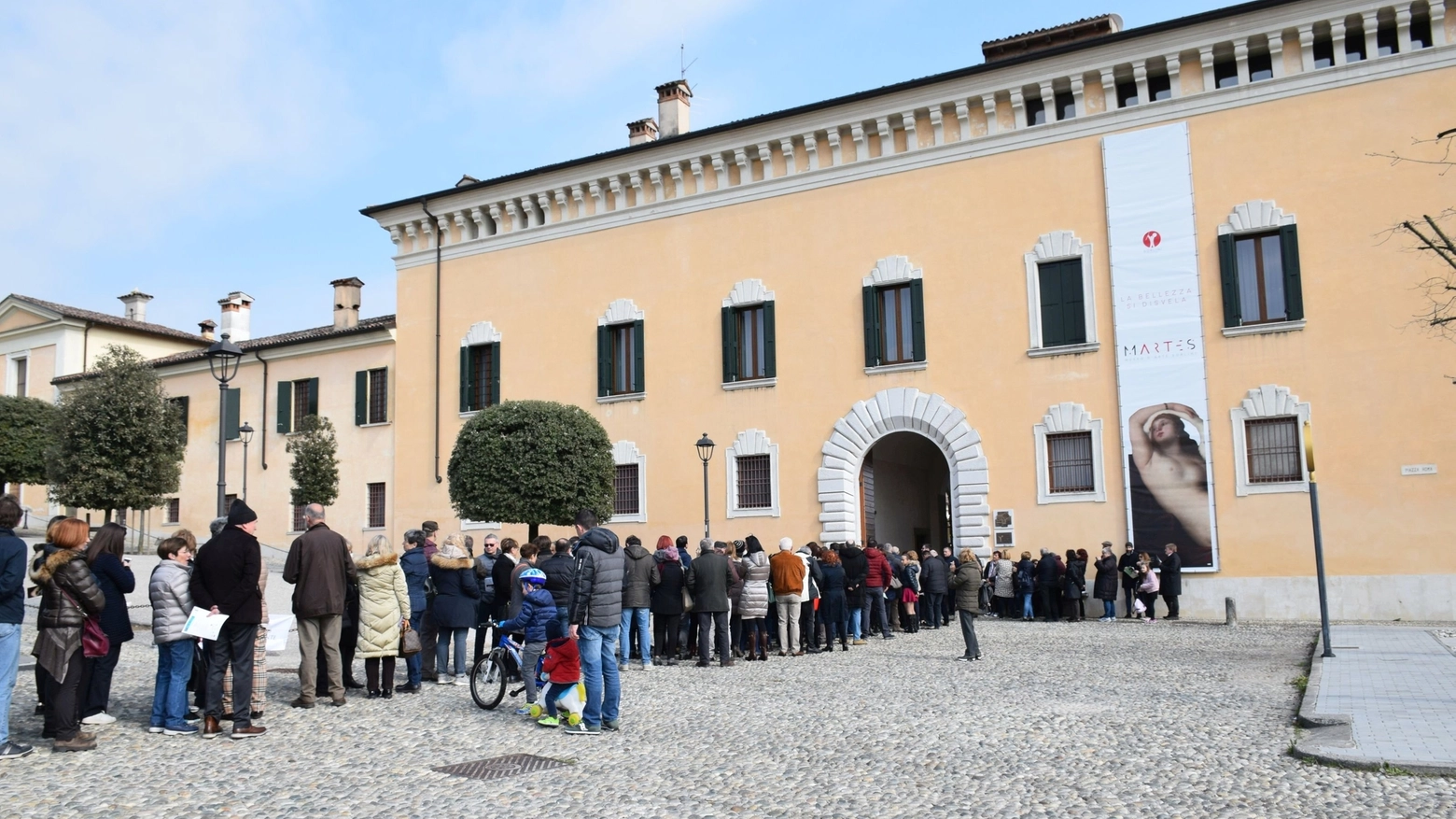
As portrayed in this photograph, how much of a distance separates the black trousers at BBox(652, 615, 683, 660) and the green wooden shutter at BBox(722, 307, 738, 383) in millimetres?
10268

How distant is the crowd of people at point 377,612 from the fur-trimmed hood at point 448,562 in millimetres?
26

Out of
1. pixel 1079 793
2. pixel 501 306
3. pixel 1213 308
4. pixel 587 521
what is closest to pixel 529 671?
pixel 587 521

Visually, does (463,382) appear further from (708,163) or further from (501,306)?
(708,163)

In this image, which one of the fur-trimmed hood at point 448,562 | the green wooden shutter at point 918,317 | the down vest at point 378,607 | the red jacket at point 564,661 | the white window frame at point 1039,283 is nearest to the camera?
the red jacket at point 564,661

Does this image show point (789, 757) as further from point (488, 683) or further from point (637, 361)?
point (637, 361)

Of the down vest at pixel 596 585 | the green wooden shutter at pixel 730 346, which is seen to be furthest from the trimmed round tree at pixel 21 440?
the down vest at pixel 596 585

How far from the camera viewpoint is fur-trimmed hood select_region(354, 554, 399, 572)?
35.4ft

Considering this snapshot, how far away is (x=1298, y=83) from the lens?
67.2 ft

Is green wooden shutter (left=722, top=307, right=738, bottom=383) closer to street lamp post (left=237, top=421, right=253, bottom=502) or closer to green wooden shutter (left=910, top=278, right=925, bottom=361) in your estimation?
green wooden shutter (left=910, top=278, right=925, bottom=361)

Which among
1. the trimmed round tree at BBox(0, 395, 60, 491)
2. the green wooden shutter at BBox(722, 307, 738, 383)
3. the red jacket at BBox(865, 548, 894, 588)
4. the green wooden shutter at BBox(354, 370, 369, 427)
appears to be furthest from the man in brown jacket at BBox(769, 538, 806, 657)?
the trimmed round tree at BBox(0, 395, 60, 491)

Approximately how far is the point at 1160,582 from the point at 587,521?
1413 cm

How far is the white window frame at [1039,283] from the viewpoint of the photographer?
2175cm

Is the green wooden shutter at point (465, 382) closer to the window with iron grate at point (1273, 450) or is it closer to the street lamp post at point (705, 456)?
the street lamp post at point (705, 456)

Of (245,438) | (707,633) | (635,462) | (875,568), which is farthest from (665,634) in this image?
→ (245,438)
